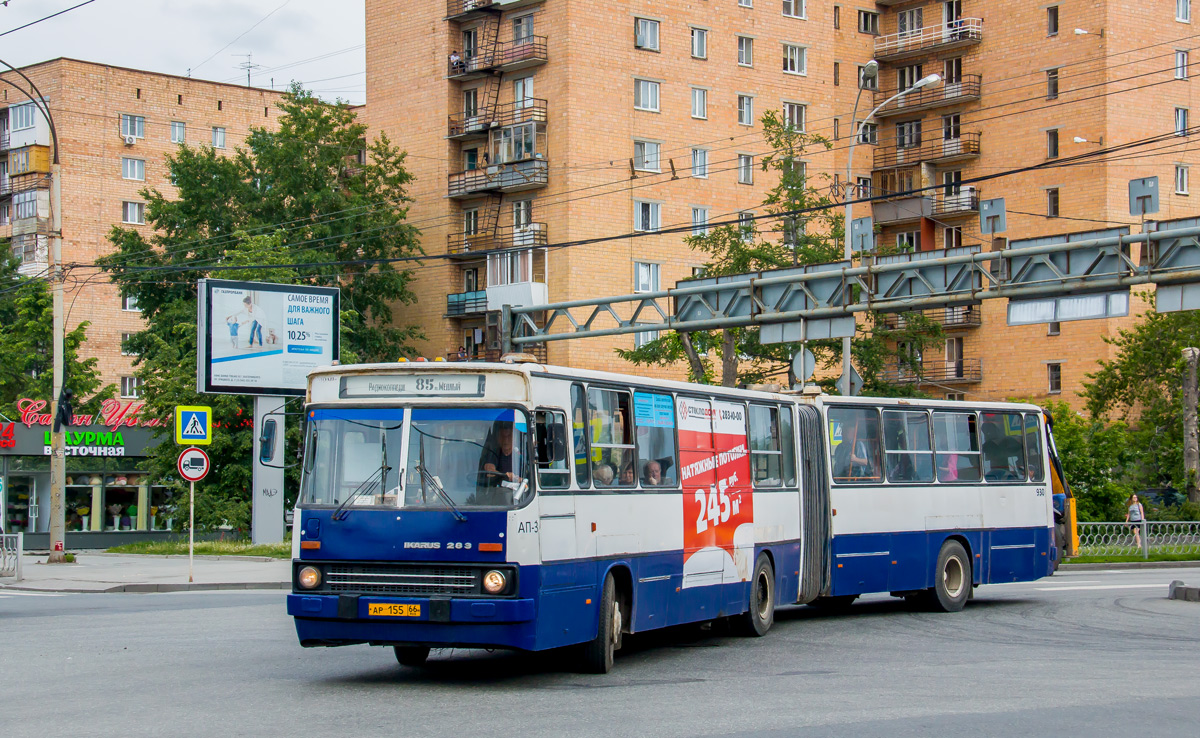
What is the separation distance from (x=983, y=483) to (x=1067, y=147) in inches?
1608

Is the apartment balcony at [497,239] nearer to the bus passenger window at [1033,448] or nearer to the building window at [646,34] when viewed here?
the building window at [646,34]

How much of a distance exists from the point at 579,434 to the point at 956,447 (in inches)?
357

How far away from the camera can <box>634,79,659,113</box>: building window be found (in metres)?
56.1

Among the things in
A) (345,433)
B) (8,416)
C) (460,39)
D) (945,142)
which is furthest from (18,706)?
(945,142)

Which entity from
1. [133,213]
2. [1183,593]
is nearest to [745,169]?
[133,213]

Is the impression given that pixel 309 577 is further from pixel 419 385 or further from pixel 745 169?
pixel 745 169

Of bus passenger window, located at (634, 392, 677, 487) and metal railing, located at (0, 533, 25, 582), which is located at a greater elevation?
bus passenger window, located at (634, 392, 677, 487)

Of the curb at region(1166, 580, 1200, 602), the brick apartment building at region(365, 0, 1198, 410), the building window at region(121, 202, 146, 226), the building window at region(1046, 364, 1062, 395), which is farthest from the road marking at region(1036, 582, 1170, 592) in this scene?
the building window at region(121, 202, 146, 226)

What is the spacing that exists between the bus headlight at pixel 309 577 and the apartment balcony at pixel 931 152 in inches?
2151

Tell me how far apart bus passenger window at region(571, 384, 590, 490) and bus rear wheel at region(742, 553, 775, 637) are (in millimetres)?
4162

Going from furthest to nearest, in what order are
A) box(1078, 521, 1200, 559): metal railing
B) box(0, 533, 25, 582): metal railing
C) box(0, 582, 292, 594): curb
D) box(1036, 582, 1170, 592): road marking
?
box(1078, 521, 1200, 559): metal railing, box(0, 533, 25, 582): metal railing, box(0, 582, 292, 594): curb, box(1036, 582, 1170, 592): road marking

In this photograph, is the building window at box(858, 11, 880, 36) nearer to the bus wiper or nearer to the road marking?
the road marking

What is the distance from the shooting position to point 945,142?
63688mm

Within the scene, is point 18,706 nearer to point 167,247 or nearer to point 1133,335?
point 1133,335
